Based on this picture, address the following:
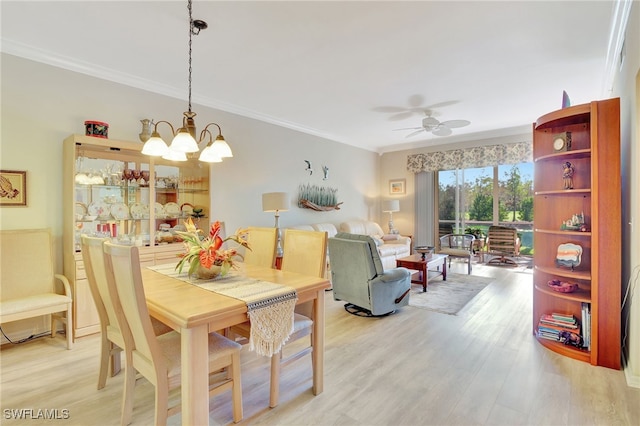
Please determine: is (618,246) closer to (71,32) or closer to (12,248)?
(71,32)

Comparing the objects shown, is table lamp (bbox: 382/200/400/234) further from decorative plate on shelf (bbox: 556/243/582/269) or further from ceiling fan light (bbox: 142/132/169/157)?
ceiling fan light (bbox: 142/132/169/157)

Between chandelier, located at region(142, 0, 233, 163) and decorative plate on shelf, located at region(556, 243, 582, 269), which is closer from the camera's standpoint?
chandelier, located at region(142, 0, 233, 163)

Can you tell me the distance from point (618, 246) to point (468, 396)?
65.5 inches

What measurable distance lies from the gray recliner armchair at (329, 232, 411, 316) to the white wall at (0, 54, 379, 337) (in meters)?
1.82

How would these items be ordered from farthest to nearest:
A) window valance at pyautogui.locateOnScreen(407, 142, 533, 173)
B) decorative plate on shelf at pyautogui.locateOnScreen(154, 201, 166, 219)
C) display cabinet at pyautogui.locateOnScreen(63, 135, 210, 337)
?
window valance at pyautogui.locateOnScreen(407, 142, 533, 173)
decorative plate on shelf at pyautogui.locateOnScreen(154, 201, 166, 219)
display cabinet at pyautogui.locateOnScreen(63, 135, 210, 337)

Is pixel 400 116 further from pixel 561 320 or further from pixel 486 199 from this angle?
pixel 561 320

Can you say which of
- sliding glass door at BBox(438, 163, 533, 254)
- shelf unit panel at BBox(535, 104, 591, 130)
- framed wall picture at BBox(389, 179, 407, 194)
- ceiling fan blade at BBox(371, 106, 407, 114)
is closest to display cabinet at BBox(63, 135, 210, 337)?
ceiling fan blade at BBox(371, 106, 407, 114)

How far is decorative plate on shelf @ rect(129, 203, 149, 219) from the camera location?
3.49m

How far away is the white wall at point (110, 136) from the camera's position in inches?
114

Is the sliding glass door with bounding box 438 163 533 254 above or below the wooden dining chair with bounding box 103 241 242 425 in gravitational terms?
above

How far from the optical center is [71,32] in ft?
8.73

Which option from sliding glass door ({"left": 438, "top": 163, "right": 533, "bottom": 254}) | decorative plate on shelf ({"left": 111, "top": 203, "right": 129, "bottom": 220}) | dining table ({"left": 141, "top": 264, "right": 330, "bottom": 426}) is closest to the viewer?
dining table ({"left": 141, "top": 264, "right": 330, "bottom": 426})

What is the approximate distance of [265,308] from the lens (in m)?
1.72

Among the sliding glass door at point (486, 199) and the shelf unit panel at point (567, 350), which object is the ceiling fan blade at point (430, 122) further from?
the shelf unit panel at point (567, 350)
